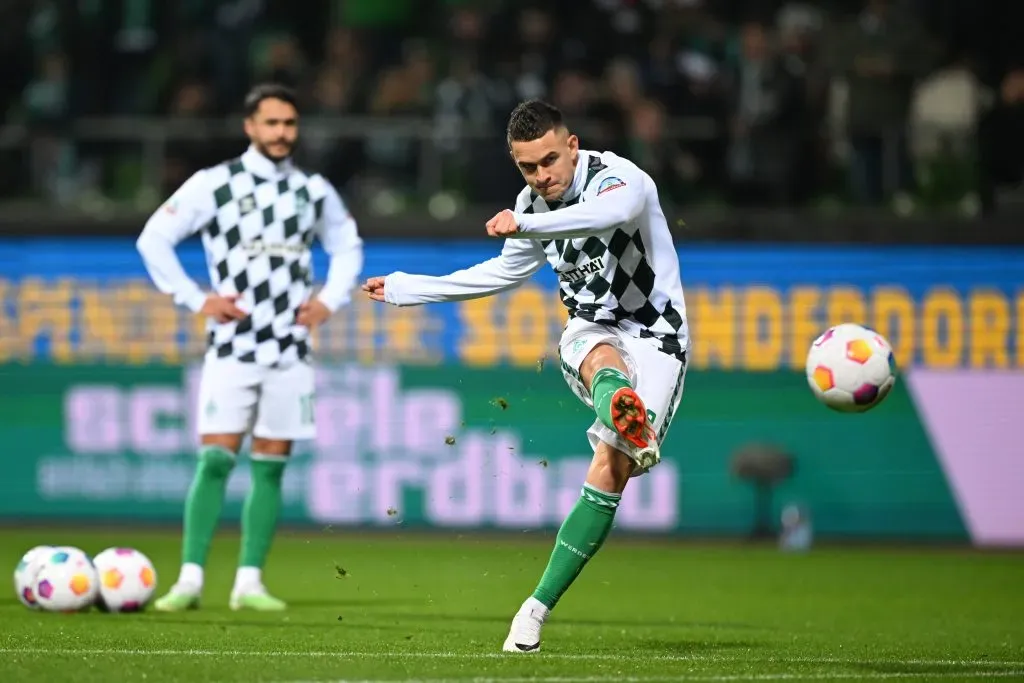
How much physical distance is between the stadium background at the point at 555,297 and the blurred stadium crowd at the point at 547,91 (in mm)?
30

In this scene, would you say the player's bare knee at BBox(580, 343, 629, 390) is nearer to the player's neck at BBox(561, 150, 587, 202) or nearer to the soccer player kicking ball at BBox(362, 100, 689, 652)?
the soccer player kicking ball at BBox(362, 100, 689, 652)

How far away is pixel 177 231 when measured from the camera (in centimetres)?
976

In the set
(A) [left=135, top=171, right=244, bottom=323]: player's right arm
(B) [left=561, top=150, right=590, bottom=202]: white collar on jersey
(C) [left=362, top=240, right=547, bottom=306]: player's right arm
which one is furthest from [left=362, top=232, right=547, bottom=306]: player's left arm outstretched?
(A) [left=135, top=171, right=244, bottom=323]: player's right arm

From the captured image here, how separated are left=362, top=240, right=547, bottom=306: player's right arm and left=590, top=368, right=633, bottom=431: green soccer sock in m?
0.67

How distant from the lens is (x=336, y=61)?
1548 cm

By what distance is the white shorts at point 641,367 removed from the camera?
289 inches

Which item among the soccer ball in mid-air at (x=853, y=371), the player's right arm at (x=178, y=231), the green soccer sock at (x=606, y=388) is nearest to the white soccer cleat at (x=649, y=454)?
the green soccer sock at (x=606, y=388)

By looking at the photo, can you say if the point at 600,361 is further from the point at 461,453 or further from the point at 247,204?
the point at 461,453

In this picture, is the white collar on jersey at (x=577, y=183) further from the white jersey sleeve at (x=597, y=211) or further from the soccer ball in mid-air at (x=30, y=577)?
the soccer ball in mid-air at (x=30, y=577)

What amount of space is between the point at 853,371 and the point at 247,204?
143 inches

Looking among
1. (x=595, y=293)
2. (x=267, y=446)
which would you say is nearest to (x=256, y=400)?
(x=267, y=446)

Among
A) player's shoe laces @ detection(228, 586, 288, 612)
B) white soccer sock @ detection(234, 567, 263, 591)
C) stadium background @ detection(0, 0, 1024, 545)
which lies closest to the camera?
player's shoe laces @ detection(228, 586, 288, 612)

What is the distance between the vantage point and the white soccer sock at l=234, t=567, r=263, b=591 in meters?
9.58

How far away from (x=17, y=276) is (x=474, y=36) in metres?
4.37
